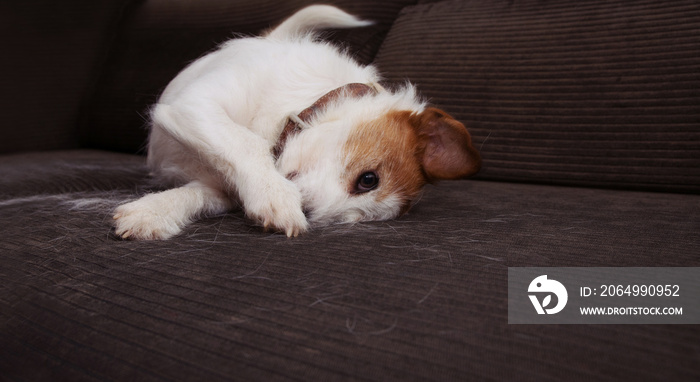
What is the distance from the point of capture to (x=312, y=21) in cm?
192

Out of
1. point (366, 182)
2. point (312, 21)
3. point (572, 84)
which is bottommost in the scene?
point (366, 182)

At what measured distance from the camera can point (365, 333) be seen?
0.66 meters

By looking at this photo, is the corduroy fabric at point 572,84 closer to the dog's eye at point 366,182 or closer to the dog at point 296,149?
the dog at point 296,149

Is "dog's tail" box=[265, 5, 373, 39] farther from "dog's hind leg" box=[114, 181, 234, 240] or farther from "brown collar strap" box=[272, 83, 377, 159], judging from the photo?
"dog's hind leg" box=[114, 181, 234, 240]

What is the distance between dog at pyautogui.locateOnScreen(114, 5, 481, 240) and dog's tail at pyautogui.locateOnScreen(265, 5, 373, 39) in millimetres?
375

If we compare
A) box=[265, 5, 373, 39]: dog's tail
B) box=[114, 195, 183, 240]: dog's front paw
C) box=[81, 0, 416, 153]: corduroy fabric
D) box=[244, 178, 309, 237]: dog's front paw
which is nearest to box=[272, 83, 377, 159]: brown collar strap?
box=[244, 178, 309, 237]: dog's front paw

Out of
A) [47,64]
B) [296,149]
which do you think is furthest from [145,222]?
[47,64]

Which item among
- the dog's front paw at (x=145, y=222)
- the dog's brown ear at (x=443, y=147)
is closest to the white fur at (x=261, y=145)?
the dog's front paw at (x=145, y=222)

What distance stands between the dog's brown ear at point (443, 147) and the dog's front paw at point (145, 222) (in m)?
0.63

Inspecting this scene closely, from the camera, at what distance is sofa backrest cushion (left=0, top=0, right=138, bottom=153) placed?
276cm

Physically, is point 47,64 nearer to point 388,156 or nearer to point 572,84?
point 388,156

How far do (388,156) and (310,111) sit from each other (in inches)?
9.7

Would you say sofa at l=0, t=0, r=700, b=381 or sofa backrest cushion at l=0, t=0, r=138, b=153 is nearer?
sofa at l=0, t=0, r=700, b=381

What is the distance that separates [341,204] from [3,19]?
2539 millimetres
